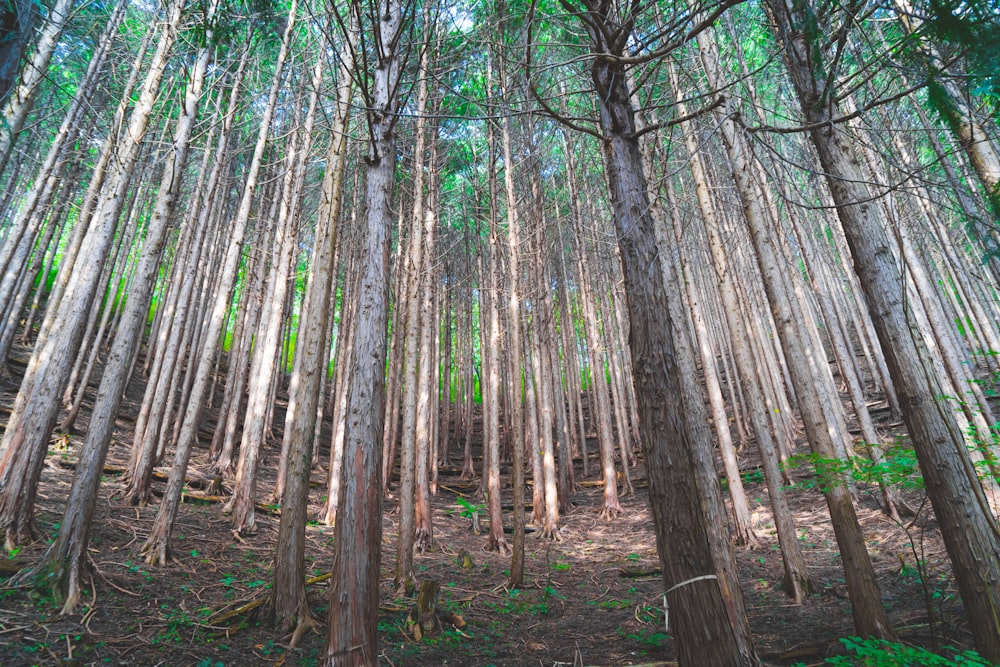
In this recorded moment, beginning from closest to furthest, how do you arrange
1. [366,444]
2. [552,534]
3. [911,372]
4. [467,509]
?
[366,444]
[911,372]
[552,534]
[467,509]

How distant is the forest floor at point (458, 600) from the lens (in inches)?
139

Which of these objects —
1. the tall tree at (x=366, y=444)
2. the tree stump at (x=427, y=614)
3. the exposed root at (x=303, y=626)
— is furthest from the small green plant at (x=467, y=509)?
the tall tree at (x=366, y=444)

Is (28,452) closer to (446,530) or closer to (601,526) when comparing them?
(446,530)

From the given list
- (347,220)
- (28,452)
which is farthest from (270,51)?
(28,452)

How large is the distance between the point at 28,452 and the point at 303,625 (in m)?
3.13

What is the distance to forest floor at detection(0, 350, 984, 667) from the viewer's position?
3.53 meters

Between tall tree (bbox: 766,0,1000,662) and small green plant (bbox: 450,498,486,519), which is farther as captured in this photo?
small green plant (bbox: 450,498,486,519)

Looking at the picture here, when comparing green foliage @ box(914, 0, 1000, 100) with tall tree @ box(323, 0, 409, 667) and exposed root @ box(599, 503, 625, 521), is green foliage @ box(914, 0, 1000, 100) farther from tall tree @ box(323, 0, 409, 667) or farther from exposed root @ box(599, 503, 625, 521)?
exposed root @ box(599, 503, 625, 521)

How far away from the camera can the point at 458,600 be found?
225 inches

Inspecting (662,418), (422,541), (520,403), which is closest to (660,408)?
(662,418)

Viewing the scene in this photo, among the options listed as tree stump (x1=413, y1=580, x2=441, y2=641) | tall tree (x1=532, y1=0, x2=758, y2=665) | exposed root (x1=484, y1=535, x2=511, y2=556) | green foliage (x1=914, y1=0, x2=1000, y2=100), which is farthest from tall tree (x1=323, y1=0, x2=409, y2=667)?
exposed root (x1=484, y1=535, x2=511, y2=556)

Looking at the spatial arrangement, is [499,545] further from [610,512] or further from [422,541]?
[610,512]

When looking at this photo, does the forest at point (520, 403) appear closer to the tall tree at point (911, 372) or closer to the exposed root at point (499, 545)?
the tall tree at point (911, 372)

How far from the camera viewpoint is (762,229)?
4926mm
